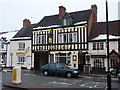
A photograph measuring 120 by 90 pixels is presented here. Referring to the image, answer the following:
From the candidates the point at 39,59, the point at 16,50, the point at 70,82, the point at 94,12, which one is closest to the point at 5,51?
the point at 16,50

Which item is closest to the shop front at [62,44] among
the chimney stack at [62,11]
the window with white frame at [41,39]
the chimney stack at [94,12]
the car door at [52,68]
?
the window with white frame at [41,39]

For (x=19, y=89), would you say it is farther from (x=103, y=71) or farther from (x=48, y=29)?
(x=48, y=29)

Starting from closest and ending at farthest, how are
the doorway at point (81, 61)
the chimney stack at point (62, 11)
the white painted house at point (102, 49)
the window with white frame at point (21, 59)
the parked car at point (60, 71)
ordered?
the parked car at point (60, 71) → the white painted house at point (102, 49) → the doorway at point (81, 61) → the chimney stack at point (62, 11) → the window with white frame at point (21, 59)

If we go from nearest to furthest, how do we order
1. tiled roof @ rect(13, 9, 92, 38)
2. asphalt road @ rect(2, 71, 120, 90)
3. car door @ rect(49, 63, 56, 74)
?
asphalt road @ rect(2, 71, 120, 90), car door @ rect(49, 63, 56, 74), tiled roof @ rect(13, 9, 92, 38)

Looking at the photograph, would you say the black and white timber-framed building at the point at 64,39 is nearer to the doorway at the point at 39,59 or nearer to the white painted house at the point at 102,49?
the doorway at the point at 39,59

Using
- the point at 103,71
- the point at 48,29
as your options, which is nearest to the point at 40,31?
the point at 48,29

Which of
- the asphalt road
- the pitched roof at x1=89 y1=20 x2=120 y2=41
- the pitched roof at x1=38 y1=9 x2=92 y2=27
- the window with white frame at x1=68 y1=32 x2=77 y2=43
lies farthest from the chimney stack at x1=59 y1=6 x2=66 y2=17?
the asphalt road

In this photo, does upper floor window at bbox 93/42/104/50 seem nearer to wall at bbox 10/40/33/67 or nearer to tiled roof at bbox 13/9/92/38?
tiled roof at bbox 13/9/92/38

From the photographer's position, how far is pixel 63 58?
1113 inches

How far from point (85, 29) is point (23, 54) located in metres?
11.1

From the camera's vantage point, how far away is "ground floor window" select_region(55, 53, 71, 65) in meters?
27.8

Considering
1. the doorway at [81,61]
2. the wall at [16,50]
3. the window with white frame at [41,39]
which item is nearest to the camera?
the doorway at [81,61]

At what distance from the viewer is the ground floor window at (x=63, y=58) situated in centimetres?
2779

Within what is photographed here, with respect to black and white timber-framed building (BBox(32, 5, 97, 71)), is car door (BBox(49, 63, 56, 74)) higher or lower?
lower
